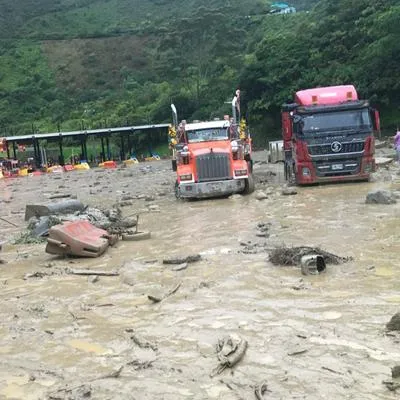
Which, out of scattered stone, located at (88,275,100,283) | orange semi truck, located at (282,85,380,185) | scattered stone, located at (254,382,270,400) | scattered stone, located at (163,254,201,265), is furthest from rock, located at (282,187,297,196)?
scattered stone, located at (254,382,270,400)

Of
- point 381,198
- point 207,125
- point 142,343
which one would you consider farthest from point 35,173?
point 142,343

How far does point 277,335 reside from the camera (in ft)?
18.3

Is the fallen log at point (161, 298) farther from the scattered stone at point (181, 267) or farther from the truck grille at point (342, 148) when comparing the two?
the truck grille at point (342, 148)

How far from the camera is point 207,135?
60.7 ft

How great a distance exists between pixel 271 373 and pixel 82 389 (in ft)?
4.94

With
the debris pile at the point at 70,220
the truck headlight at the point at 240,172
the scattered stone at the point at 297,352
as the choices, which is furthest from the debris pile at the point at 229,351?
the truck headlight at the point at 240,172

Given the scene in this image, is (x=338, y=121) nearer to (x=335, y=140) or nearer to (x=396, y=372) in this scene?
(x=335, y=140)

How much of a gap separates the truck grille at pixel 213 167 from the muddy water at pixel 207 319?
575 centimetres

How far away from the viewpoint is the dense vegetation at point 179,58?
161 ft

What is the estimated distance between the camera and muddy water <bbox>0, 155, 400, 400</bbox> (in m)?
4.66

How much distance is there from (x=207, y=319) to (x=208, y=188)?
11049 mm

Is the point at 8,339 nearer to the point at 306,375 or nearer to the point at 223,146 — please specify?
the point at 306,375

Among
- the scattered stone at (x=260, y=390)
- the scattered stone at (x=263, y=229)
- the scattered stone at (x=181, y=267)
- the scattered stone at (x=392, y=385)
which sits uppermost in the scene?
the scattered stone at (x=181, y=267)

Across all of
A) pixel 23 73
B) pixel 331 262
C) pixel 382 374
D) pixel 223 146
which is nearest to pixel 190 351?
pixel 382 374
